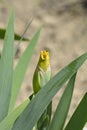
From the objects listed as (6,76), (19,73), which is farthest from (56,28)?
(6,76)

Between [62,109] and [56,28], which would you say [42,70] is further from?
[56,28]

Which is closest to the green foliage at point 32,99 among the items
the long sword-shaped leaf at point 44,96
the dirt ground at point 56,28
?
the long sword-shaped leaf at point 44,96

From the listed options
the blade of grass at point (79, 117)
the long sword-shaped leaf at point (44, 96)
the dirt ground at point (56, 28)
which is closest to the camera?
the long sword-shaped leaf at point (44, 96)

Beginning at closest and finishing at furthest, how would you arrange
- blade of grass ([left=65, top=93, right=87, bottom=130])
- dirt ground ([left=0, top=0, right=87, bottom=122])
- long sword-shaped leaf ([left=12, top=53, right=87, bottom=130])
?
long sword-shaped leaf ([left=12, top=53, right=87, bottom=130]) → blade of grass ([left=65, top=93, right=87, bottom=130]) → dirt ground ([left=0, top=0, right=87, bottom=122])

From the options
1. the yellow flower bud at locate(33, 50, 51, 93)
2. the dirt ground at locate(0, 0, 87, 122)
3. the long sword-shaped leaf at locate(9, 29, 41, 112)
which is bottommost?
the dirt ground at locate(0, 0, 87, 122)

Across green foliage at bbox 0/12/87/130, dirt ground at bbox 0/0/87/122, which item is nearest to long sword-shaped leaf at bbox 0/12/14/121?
green foliage at bbox 0/12/87/130

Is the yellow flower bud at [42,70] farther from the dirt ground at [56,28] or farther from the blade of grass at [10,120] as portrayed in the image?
the dirt ground at [56,28]

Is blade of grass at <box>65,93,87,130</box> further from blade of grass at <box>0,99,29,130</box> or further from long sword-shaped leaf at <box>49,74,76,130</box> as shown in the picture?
blade of grass at <box>0,99,29,130</box>
